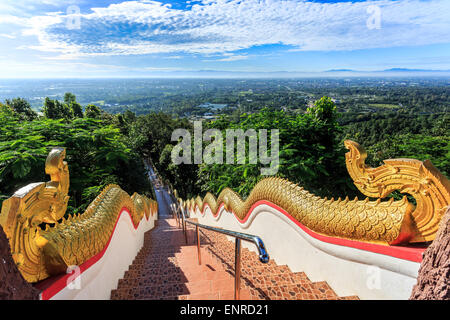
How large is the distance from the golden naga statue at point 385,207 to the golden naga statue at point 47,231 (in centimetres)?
281

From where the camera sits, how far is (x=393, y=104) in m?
53.1

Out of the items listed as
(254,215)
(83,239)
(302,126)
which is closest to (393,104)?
(302,126)

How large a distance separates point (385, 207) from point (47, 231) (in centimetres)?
331

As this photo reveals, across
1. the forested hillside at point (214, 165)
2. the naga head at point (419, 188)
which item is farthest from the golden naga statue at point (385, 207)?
the forested hillside at point (214, 165)

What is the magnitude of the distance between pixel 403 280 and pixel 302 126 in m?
7.63

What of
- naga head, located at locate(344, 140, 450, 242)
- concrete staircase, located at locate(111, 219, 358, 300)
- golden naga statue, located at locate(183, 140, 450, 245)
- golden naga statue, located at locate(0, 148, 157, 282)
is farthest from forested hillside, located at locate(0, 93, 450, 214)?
naga head, located at locate(344, 140, 450, 242)

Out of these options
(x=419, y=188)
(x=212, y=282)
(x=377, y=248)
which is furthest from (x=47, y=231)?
(x=419, y=188)

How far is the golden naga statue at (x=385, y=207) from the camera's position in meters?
2.04

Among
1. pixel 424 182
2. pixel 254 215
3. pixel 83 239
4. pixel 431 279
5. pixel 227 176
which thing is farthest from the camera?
pixel 227 176

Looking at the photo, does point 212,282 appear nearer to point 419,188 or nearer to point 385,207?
point 385,207

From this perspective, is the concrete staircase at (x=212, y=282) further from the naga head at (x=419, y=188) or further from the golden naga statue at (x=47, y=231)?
the naga head at (x=419, y=188)

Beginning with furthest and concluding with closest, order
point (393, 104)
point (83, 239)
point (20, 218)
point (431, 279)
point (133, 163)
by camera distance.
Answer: point (393, 104) → point (133, 163) → point (83, 239) → point (20, 218) → point (431, 279)

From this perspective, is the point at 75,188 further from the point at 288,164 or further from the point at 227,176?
the point at 288,164

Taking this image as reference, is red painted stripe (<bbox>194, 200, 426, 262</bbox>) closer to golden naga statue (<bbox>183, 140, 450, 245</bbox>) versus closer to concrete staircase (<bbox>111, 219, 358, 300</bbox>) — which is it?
golden naga statue (<bbox>183, 140, 450, 245</bbox>)
